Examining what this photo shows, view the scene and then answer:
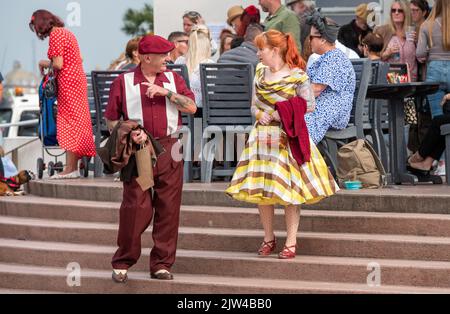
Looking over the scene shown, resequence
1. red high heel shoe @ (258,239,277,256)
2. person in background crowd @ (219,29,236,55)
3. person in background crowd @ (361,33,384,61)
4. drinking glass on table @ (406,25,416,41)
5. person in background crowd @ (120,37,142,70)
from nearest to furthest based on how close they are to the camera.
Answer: red high heel shoe @ (258,239,277,256), person in background crowd @ (361,33,384,61), drinking glass on table @ (406,25,416,41), person in background crowd @ (219,29,236,55), person in background crowd @ (120,37,142,70)

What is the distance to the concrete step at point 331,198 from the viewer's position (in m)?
11.0

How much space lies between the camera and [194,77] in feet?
44.3

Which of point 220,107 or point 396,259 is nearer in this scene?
point 396,259

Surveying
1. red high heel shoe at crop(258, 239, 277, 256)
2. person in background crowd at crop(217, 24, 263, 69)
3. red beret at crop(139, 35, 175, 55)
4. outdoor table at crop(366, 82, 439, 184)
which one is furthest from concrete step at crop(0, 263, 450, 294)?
person in background crowd at crop(217, 24, 263, 69)

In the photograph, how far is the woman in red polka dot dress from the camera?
1372 centimetres

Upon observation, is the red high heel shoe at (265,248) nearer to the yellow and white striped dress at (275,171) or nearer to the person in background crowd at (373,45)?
the yellow and white striped dress at (275,171)

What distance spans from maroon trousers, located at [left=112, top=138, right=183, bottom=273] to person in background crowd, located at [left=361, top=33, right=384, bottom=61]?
474cm

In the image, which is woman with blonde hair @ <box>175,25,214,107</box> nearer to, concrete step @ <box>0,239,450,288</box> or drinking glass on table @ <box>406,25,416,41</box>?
drinking glass on table @ <box>406,25,416,41</box>

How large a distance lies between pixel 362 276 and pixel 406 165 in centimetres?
299

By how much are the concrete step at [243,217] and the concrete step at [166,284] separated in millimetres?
796

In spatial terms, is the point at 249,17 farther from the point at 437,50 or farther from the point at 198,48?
the point at 437,50
